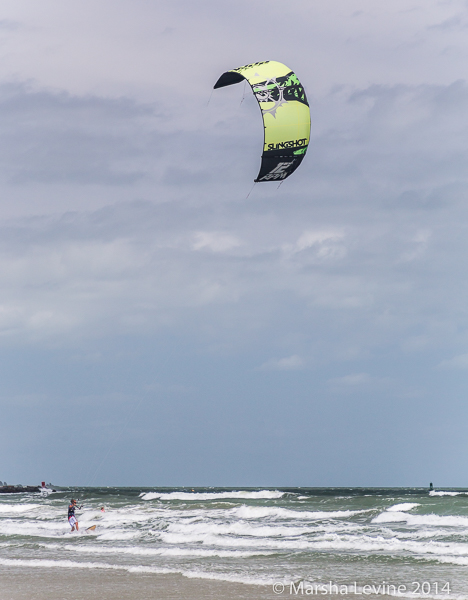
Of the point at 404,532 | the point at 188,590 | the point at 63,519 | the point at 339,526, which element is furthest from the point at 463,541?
the point at 63,519

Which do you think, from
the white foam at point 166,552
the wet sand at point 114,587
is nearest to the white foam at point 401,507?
the white foam at point 166,552

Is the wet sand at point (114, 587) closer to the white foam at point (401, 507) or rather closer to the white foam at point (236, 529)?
the white foam at point (236, 529)

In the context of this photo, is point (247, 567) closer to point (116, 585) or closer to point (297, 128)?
point (116, 585)

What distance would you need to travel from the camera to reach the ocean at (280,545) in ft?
38.3

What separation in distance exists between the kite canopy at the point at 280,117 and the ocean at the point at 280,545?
326 inches

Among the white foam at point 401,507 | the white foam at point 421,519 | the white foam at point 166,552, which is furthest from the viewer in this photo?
the white foam at point 401,507

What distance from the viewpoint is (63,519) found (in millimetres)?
26938

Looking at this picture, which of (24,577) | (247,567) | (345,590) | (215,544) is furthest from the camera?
(215,544)

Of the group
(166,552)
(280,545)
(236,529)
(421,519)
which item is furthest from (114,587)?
(421,519)

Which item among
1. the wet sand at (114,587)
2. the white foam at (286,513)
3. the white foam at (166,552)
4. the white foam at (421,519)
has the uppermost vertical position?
the wet sand at (114,587)

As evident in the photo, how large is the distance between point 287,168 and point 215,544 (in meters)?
10.2

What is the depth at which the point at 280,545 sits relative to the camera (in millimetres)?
16703

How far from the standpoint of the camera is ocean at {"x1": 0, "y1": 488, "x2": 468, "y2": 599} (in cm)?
1168

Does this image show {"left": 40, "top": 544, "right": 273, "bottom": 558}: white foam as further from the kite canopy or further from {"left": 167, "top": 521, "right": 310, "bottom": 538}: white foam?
the kite canopy
